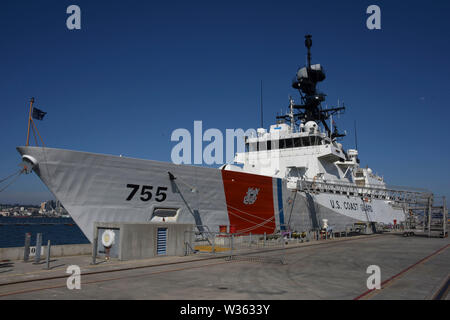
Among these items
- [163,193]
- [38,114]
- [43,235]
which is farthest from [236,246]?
[43,235]

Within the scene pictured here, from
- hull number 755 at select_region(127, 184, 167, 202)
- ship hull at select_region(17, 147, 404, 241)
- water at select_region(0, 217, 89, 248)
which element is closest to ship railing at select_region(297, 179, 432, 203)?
ship hull at select_region(17, 147, 404, 241)

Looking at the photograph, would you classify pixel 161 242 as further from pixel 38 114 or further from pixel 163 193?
pixel 38 114

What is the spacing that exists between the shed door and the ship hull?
1553 mm

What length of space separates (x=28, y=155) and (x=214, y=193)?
7.76m

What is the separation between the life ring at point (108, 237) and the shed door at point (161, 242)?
1595 millimetres

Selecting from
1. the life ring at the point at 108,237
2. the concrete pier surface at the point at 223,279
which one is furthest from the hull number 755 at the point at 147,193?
the concrete pier surface at the point at 223,279

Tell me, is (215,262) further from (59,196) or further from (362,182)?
(362,182)

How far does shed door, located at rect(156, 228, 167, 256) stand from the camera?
11.8 meters

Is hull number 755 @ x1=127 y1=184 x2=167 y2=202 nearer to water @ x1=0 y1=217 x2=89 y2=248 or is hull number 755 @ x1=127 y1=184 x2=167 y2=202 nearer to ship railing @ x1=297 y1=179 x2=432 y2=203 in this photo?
ship railing @ x1=297 y1=179 x2=432 y2=203

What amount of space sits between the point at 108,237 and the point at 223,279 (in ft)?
15.6

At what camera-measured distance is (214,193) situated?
1562 cm

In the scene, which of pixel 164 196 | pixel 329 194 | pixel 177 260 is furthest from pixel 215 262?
pixel 329 194
